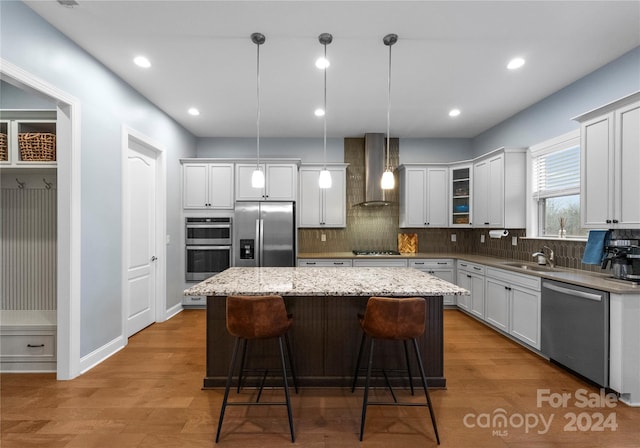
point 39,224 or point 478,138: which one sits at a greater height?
point 478,138

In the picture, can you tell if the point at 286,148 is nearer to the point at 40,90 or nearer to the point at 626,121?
the point at 40,90

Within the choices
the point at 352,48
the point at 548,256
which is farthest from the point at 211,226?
the point at 548,256

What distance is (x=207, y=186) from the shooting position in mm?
4941

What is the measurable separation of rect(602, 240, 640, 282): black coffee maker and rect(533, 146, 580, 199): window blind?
3.38 feet

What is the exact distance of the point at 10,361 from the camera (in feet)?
9.02

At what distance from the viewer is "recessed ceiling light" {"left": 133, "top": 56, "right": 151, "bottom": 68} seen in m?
2.95

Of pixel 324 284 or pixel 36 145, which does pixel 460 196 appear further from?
pixel 36 145

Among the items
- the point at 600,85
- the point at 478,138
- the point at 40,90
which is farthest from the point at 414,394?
the point at 478,138

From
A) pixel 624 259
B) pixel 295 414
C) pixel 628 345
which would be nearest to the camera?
pixel 295 414

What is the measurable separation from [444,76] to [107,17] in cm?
316

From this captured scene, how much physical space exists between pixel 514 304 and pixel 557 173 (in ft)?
5.71

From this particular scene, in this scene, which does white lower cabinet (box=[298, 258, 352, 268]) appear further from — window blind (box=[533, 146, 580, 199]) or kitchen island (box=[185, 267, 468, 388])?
window blind (box=[533, 146, 580, 199])

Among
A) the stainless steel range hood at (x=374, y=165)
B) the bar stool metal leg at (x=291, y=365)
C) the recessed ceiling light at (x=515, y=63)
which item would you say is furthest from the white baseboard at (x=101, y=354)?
the recessed ceiling light at (x=515, y=63)

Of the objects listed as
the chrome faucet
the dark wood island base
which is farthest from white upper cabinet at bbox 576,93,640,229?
the dark wood island base
